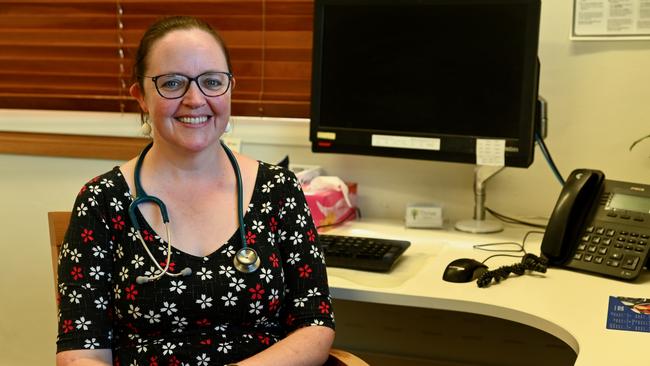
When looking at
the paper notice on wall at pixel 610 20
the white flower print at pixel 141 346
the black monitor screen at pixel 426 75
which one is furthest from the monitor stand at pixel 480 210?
the white flower print at pixel 141 346

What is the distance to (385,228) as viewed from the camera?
2.17m

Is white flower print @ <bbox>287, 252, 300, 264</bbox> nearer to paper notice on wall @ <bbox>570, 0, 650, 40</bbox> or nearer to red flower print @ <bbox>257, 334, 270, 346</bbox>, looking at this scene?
red flower print @ <bbox>257, 334, 270, 346</bbox>

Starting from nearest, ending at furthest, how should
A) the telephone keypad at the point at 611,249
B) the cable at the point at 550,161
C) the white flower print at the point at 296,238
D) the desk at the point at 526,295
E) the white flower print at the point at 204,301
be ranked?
the desk at the point at 526,295
the white flower print at the point at 204,301
the white flower print at the point at 296,238
the telephone keypad at the point at 611,249
the cable at the point at 550,161

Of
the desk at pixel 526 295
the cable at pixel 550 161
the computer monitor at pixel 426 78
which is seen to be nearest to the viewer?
the desk at pixel 526 295

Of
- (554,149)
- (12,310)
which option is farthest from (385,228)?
(12,310)

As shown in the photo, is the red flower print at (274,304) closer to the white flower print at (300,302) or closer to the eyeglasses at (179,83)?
the white flower print at (300,302)

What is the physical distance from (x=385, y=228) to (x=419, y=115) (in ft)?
1.09

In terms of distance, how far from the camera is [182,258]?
1.47 meters

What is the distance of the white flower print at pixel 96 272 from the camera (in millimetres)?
1438

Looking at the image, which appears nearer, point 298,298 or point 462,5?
point 298,298

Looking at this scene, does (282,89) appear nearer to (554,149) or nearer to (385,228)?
(385,228)

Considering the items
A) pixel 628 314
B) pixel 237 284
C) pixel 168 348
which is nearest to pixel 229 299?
pixel 237 284

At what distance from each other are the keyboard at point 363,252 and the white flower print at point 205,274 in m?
0.41

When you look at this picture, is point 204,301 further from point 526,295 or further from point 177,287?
point 526,295
